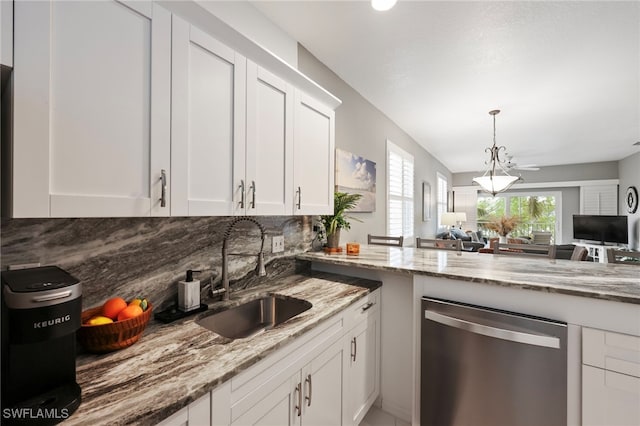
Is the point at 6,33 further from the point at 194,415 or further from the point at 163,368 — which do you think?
the point at 194,415

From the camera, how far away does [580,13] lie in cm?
183

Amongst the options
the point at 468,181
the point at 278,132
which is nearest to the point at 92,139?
the point at 278,132

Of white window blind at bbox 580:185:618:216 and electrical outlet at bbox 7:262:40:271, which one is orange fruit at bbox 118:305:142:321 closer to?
electrical outlet at bbox 7:262:40:271

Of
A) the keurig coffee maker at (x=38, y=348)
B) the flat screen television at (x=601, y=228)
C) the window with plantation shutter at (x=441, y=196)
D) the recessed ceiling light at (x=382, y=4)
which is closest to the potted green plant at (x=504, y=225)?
the flat screen television at (x=601, y=228)

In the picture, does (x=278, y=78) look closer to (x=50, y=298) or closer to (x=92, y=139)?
(x=92, y=139)

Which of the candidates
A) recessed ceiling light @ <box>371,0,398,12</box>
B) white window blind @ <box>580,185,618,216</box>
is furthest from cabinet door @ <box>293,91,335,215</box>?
white window blind @ <box>580,185,618,216</box>

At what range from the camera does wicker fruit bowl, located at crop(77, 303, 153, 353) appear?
0.88 m

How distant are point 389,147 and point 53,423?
3874 millimetres

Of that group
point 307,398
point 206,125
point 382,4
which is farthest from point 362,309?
point 382,4

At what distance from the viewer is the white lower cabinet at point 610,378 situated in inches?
43.2

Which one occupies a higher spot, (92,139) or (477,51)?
(477,51)

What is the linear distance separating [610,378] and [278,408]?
1.40m

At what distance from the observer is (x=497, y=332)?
1308mm

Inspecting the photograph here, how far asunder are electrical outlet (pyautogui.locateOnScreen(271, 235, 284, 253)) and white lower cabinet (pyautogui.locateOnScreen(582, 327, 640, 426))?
65.6 inches
